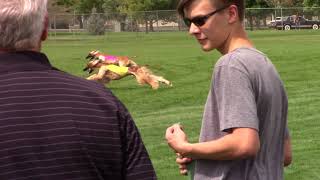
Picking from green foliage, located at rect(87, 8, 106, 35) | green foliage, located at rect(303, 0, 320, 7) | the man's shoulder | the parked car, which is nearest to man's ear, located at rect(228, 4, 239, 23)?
the man's shoulder

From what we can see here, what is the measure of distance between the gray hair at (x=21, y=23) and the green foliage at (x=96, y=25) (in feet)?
170

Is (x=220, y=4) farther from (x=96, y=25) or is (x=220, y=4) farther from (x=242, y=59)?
(x=96, y=25)

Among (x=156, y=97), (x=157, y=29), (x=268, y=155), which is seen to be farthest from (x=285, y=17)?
(x=268, y=155)

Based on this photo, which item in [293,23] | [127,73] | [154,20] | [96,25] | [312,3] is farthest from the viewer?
[312,3]

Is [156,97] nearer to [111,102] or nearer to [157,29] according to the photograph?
[111,102]

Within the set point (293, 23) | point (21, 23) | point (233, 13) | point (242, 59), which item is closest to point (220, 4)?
point (233, 13)

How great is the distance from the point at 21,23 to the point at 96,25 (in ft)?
172

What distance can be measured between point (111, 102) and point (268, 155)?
2.93 ft

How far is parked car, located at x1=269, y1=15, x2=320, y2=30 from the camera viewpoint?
2387 inches

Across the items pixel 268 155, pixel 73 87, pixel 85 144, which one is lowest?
pixel 268 155

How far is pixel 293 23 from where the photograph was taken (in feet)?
201

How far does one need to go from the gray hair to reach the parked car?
58498mm

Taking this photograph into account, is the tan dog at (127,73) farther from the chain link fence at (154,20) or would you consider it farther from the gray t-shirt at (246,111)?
the chain link fence at (154,20)

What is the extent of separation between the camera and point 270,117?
315 centimetres
